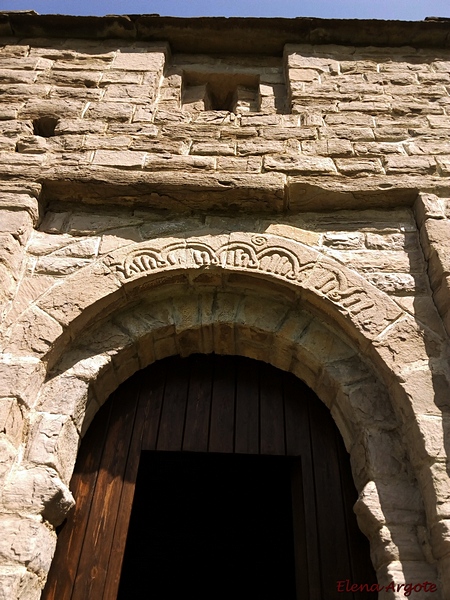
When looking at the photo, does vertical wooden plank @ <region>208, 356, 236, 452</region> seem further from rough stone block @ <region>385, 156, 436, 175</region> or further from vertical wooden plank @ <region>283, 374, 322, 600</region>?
rough stone block @ <region>385, 156, 436, 175</region>

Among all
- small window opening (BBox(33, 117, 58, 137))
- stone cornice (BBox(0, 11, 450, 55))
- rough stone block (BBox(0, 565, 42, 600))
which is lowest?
rough stone block (BBox(0, 565, 42, 600))

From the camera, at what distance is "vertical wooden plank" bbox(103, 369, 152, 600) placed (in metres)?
2.27

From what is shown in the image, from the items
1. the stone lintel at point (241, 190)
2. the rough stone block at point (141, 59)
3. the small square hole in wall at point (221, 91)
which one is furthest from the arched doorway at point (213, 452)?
the rough stone block at point (141, 59)

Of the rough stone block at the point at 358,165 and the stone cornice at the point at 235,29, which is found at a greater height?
the stone cornice at the point at 235,29

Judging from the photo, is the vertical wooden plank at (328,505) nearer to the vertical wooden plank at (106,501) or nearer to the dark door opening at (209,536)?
the vertical wooden plank at (106,501)

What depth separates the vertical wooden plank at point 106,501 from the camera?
226 centimetres

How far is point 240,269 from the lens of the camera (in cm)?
279

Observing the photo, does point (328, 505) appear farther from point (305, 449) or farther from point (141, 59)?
point (141, 59)

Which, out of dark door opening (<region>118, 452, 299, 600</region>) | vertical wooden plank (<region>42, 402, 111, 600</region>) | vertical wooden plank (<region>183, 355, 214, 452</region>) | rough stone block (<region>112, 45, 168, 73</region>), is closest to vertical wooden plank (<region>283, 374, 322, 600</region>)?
vertical wooden plank (<region>183, 355, 214, 452</region>)

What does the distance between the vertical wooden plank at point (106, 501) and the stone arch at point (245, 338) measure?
0.15 m

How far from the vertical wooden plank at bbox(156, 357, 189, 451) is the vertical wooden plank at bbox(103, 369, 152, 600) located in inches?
4.3


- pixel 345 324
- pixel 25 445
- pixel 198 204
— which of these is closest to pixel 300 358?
pixel 345 324

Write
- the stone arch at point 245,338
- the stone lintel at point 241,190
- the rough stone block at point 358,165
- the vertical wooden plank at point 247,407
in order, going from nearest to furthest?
the stone arch at point 245,338, the vertical wooden plank at point 247,407, the stone lintel at point 241,190, the rough stone block at point 358,165

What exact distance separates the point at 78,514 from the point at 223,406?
0.95 meters
